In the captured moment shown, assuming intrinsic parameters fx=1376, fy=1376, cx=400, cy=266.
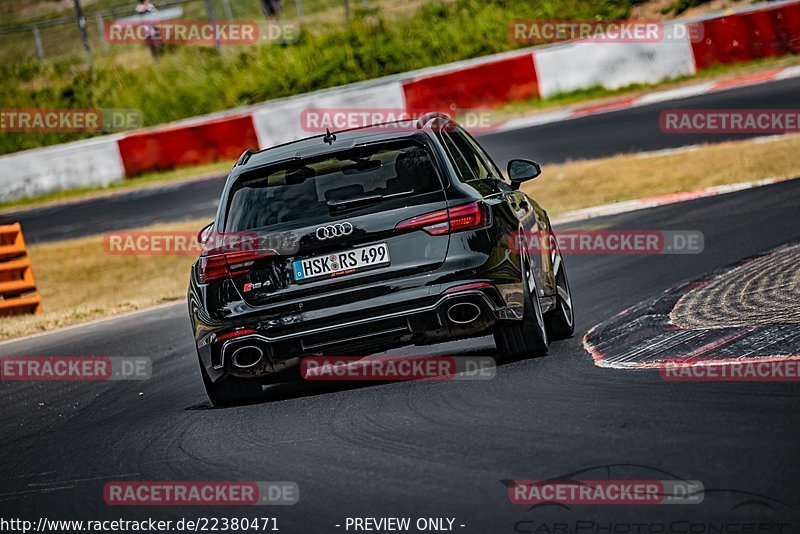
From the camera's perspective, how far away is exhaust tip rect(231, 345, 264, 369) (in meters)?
7.14

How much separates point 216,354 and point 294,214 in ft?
2.76

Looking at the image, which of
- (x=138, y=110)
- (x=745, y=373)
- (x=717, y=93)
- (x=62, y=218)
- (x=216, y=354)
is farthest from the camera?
(x=138, y=110)

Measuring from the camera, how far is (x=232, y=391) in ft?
24.8

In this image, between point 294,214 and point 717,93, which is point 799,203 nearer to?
point 294,214

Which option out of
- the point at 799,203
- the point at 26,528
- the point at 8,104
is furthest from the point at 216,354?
the point at 8,104

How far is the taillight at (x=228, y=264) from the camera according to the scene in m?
7.14

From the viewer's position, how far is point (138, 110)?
31766 millimetres

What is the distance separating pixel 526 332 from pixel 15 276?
1036 cm

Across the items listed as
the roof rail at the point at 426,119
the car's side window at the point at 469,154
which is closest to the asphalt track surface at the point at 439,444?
the car's side window at the point at 469,154

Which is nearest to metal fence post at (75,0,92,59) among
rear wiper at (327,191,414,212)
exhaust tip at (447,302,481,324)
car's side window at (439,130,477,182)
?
car's side window at (439,130,477,182)

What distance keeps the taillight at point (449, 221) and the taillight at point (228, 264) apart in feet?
2.43

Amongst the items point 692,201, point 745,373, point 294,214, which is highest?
point 294,214

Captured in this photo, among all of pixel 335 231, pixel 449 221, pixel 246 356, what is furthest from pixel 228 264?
pixel 449 221

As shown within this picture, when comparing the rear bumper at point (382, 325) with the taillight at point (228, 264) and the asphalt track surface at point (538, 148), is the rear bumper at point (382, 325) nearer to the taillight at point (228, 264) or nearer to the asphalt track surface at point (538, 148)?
the taillight at point (228, 264)
